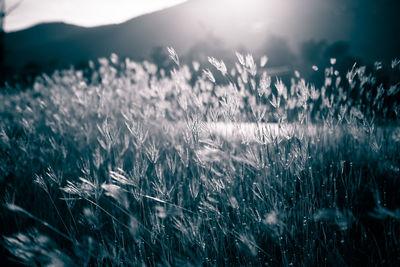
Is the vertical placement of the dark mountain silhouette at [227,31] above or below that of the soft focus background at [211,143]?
above

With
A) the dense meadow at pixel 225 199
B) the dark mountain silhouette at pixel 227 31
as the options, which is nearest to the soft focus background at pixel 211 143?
the dense meadow at pixel 225 199

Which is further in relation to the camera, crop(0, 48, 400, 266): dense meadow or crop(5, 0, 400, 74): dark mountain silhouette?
crop(5, 0, 400, 74): dark mountain silhouette

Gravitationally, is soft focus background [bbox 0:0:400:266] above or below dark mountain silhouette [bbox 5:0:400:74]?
below

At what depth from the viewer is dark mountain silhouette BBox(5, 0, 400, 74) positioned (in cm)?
3233

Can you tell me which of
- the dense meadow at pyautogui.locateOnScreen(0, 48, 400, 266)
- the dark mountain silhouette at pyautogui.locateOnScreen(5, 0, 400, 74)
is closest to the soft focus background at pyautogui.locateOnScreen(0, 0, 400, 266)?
the dense meadow at pyautogui.locateOnScreen(0, 48, 400, 266)

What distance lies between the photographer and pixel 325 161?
72.5 inches

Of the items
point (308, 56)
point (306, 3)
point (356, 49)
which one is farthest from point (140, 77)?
point (306, 3)

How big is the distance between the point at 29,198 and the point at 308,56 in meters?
27.8

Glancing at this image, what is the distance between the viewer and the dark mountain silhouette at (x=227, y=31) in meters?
32.3

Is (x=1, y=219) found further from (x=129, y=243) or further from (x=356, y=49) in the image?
(x=356, y=49)

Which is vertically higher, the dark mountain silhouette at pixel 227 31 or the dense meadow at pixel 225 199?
the dark mountain silhouette at pixel 227 31

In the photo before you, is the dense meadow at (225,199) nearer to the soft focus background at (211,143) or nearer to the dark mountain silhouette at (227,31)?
the soft focus background at (211,143)

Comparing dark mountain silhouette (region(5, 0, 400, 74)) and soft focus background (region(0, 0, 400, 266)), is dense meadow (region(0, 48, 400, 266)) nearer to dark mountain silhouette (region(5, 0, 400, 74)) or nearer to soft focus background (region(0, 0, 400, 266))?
soft focus background (region(0, 0, 400, 266))

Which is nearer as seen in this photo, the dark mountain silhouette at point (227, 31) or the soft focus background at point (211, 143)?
the soft focus background at point (211, 143)
